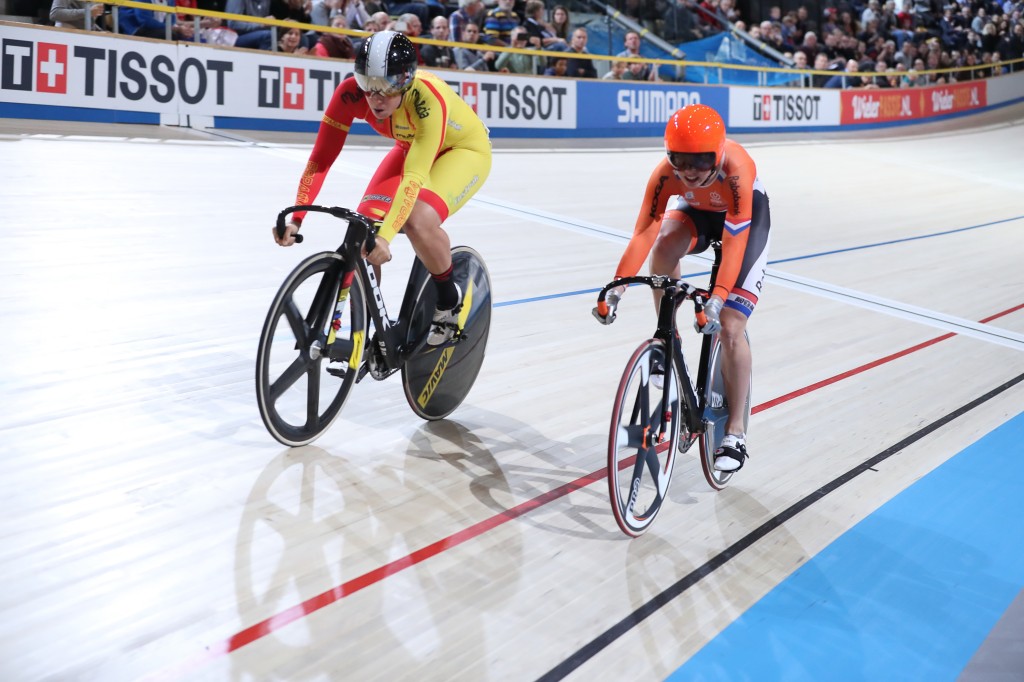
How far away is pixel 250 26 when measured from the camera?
8.71 metres

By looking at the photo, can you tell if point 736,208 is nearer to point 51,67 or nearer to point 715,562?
point 715,562

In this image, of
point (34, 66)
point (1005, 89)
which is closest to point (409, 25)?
point (34, 66)

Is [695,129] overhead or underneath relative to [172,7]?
underneath

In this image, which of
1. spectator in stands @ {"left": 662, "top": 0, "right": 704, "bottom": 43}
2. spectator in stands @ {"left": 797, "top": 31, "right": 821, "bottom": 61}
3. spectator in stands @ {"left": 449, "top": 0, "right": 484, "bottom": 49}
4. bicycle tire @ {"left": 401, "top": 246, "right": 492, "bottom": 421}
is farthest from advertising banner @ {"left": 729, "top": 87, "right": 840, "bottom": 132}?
bicycle tire @ {"left": 401, "top": 246, "right": 492, "bottom": 421}

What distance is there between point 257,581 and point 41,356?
5.69 feet

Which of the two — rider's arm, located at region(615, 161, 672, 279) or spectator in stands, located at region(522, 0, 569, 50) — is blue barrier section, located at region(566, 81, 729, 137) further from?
rider's arm, located at region(615, 161, 672, 279)

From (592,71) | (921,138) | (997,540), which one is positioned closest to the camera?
(997,540)

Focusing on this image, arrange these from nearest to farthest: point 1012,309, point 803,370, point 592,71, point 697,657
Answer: point 697,657 < point 803,370 < point 1012,309 < point 592,71

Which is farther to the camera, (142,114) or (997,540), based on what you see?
(142,114)

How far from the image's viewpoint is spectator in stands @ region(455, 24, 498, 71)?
1053 cm

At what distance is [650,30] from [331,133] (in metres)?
11.8

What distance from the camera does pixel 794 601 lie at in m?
2.36

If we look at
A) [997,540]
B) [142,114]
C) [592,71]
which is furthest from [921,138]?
[997,540]

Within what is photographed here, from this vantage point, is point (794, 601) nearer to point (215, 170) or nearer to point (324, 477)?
point (324, 477)
